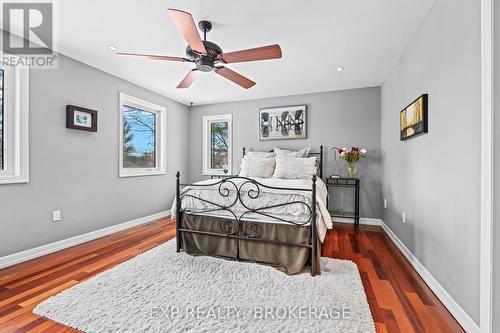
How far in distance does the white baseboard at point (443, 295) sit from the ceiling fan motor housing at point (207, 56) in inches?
108

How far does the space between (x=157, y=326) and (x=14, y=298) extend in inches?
52.8

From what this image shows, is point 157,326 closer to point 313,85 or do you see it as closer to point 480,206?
point 480,206

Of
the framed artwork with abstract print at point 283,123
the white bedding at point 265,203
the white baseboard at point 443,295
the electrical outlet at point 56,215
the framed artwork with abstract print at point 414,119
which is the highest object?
the framed artwork with abstract print at point 283,123

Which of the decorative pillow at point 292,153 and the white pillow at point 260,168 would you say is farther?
the decorative pillow at point 292,153

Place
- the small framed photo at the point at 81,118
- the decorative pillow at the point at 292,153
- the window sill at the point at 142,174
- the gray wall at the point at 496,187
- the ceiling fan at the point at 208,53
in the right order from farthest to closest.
A: the decorative pillow at the point at 292,153
the window sill at the point at 142,174
the small framed photo at the point at 81,118
the ceiling fan at the point at 208,53
the gray wall at the point at 496,187

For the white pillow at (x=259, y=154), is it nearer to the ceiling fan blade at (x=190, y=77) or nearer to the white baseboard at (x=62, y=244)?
the ceiling fan blade at (x=190, y=77)

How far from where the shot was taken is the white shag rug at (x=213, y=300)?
1528 mm

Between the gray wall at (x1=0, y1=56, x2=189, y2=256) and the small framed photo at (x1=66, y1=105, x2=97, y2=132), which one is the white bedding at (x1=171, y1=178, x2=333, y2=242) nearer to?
the gray wall at (x1=0, y1=56, x2=189, y2=256)

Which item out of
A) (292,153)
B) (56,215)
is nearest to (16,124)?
(56,215)

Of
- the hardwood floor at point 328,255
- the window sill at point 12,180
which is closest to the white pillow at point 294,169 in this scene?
the hardwood floor at point 328,255

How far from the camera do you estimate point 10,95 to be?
8.24ft

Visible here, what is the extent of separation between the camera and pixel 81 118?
10.2ft

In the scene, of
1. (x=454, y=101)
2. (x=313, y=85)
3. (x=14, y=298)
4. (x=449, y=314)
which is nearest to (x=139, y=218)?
(x=14, y=298)

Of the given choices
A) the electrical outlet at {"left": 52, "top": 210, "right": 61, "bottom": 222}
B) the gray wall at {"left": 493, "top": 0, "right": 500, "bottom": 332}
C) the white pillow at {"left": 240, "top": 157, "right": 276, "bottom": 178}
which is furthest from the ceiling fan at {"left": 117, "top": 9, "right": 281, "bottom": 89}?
the electrical outlet at {"left": 52, "top": 210, "right": 61, "bottom": 222}
